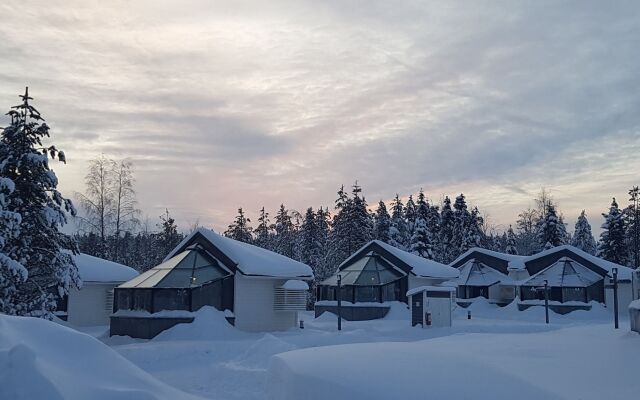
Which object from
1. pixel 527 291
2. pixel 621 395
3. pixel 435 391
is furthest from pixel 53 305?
pixel 527 291

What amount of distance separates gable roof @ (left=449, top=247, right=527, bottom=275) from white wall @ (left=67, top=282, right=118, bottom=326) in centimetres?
2518

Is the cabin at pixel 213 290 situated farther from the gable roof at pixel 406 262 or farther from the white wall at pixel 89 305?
the gable roof at pixel 406 262

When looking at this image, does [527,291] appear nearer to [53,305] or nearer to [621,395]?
[53,305]

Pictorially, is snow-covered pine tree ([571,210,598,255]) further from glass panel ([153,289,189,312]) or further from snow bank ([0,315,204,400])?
snow bank ([0,315,204,400])

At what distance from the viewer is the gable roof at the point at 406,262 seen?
3800 cm

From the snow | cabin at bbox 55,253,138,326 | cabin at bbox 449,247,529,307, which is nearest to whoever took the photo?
the snow

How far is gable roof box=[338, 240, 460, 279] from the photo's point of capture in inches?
1496

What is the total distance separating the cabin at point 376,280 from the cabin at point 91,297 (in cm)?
1255

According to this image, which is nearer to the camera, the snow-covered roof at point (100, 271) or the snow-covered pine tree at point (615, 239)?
the snow-covered roof at point (100, 271)

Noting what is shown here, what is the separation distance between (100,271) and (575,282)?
1122 inches

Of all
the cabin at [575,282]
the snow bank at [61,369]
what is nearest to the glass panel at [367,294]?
the cabin at [575,282]

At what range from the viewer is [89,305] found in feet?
107

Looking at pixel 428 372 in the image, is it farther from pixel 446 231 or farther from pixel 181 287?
pixel 446 231

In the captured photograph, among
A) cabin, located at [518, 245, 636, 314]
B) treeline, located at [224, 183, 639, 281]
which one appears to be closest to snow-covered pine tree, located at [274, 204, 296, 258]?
treeline, located at [224, 183, 639, 281]
